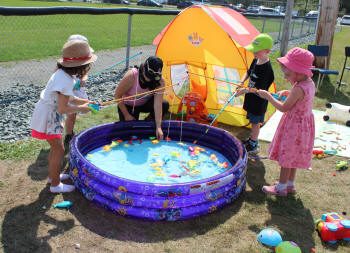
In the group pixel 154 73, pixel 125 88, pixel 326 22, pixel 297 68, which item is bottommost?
pixel 125 88

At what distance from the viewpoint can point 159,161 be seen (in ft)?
14.1

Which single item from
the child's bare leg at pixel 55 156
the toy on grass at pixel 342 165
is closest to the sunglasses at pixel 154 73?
Result: the child's bare leg at pixel 55 156

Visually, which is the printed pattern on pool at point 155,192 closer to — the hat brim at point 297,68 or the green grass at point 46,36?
the hat brim at point 297,68

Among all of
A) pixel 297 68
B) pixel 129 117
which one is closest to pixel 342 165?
pixel 297 68

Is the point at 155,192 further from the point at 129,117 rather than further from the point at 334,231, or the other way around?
the point at 129,117

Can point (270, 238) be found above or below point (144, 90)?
below

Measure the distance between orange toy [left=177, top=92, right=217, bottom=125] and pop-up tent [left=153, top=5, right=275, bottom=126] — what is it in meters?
0.31

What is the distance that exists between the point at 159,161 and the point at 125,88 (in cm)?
102

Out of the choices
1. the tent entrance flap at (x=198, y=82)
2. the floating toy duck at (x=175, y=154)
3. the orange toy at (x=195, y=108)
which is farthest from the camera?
the tent entrance flap at (x=198, y=82)

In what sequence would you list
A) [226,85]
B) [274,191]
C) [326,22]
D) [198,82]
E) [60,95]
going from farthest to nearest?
[326,22] → [198,82] → [226,85] → [274,191] → [60,95]

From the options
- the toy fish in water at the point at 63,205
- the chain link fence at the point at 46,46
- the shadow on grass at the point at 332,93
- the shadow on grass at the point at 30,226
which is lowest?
the shadow on grass at the point at 30,226

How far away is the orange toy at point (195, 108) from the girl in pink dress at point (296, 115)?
1.94 meters

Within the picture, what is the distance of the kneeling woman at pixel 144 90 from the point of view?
441 centimetres

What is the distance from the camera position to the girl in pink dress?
3451mm
